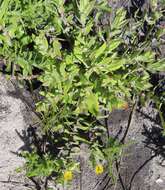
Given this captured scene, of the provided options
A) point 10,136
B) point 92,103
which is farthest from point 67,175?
point 92,103

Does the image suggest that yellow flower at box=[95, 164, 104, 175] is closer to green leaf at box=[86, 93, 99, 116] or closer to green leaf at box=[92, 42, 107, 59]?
green leaf at box=[86, 93, 99, 116]

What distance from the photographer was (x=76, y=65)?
274 cm

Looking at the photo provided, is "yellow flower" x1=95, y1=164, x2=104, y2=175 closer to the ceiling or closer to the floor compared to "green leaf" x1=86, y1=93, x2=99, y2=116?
closer to the floor

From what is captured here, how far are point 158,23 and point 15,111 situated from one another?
1.20 m

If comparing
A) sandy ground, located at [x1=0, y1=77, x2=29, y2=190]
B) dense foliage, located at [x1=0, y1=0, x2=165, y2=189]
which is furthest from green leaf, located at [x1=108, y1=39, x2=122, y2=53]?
sandy ground, located at [x1=0, y1=77, x2=29, y2=190]

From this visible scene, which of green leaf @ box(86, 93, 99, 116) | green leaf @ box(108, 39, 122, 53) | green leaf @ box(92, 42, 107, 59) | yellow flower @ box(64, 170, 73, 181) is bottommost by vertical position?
yellow flower @ box(64, 170, 73, 181)

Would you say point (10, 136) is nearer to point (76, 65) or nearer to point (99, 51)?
point (76, 65)

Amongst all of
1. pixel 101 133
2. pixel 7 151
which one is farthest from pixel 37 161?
pixel 101 133

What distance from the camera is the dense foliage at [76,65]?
2693mm

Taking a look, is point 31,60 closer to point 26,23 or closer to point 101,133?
point 26,23

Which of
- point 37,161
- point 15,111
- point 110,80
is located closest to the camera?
point 110,80

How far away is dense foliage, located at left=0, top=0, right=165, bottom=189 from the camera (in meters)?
2.69

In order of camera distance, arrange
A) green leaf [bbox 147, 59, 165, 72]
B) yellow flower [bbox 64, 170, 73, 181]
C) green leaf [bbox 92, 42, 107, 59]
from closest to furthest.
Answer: green leaf [bbox 92, 42, 107, 59] → green leaf [bbox 147, 59, 165, 72] → yellow flower [bbox 64, 170, 73, 181]

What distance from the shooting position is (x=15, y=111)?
10.3 ft
